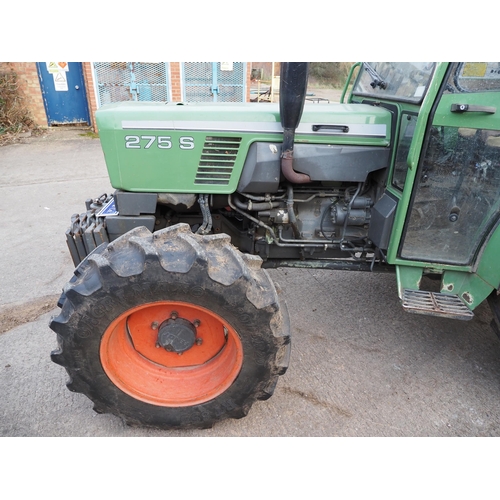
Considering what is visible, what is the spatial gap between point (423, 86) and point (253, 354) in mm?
1710

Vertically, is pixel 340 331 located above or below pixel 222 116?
below

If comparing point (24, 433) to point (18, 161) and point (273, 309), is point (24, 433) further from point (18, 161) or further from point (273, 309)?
point (18, 161)

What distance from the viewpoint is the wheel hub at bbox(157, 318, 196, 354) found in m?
2.02

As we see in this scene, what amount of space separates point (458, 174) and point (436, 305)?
723 millimetres

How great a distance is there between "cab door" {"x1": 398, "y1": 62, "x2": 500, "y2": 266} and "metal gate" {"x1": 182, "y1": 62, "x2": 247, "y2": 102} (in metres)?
8.15

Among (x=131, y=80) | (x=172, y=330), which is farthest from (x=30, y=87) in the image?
(x=172, y=330)

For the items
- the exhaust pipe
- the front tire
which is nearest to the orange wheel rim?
the front tire

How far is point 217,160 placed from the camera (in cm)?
224

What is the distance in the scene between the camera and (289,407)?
225 cm

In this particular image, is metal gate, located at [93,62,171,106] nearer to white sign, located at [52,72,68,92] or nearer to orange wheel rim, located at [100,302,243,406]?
white sign, located at [52,72,68,92]

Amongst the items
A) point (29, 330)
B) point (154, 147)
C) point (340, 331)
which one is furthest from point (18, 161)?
point (340, 331)

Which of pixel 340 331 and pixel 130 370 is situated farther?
pixel 340 331

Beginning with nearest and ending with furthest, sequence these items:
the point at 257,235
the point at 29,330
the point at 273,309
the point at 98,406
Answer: the point at 273,309 → the point at 98,406 → the point at 257,235 → the point at 29,330

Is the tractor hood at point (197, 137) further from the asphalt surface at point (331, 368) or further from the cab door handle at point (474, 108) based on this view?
the asphalt surface at point (331, 368)
